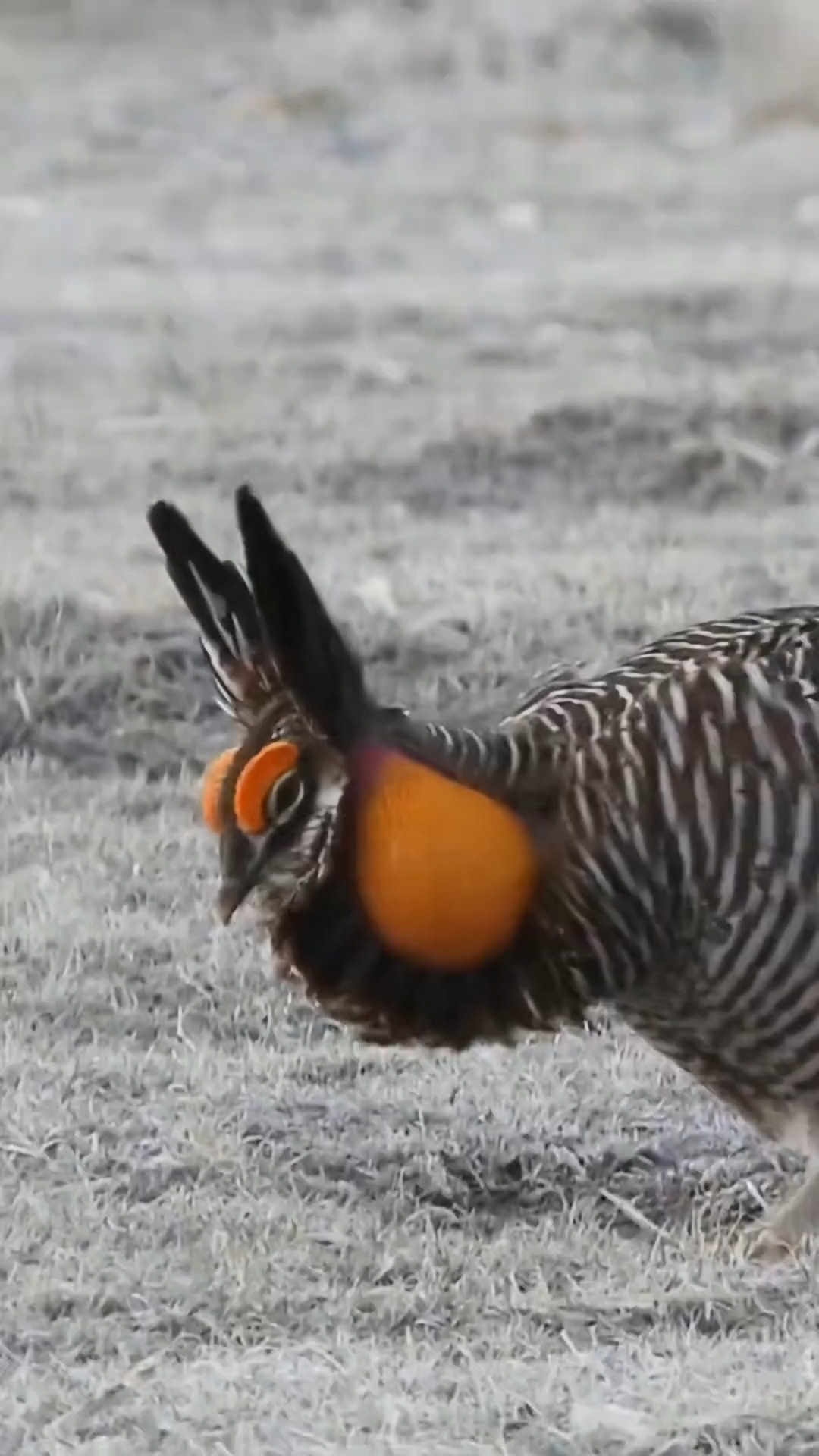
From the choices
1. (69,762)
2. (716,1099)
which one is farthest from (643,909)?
(69,762)

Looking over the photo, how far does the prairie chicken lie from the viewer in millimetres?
2961

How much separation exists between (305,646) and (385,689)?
7.96 ft

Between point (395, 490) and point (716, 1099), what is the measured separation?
3.70 m

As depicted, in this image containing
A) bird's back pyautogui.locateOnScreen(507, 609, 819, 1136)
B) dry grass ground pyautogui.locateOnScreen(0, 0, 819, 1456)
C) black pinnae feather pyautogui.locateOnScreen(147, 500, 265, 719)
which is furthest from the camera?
black pinnae feather pyautogui.locateOnScreen(147, 500, 265, 719)

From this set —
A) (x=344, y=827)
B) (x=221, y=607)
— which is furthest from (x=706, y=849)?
(x=221, y=607)

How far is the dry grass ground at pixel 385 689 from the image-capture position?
2.84 metres

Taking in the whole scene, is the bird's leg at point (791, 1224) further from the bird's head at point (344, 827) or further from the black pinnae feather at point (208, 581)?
the black pinnae feather at point (208, 581)

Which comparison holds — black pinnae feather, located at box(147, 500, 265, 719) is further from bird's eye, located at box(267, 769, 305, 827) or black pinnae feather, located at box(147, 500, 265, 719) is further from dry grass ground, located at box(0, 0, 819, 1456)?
dry grass ground, located at box(0, 0, 819, 1456)

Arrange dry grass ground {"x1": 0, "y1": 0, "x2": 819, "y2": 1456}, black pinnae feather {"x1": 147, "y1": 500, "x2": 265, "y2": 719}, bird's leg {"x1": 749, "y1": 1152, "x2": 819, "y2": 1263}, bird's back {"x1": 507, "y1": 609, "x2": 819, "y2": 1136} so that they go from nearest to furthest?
dry grass ground {"x1": 0, "y1": 0, "x2": 819, "y2": 1456}, bird's back {"x1": 507, "y1": 609, "x2": 819, "y2": 1136}, black pinnae feather {"x1": 147, "y1": 500, "x2": 265, "y2": 719}, bird's leg {"x1": 749, "y1": 1152, "x2": 819, "y2": 1263}

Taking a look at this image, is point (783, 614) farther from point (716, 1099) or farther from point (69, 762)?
point (69, 762)

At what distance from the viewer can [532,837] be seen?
3.04m

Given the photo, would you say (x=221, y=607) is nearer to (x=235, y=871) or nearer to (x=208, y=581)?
(x=208, y=581)

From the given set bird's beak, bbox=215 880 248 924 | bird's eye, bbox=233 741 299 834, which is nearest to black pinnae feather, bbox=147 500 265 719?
bird's eye, bbox=233 741 299 834

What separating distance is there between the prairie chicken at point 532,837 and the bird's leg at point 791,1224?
0.80ft
